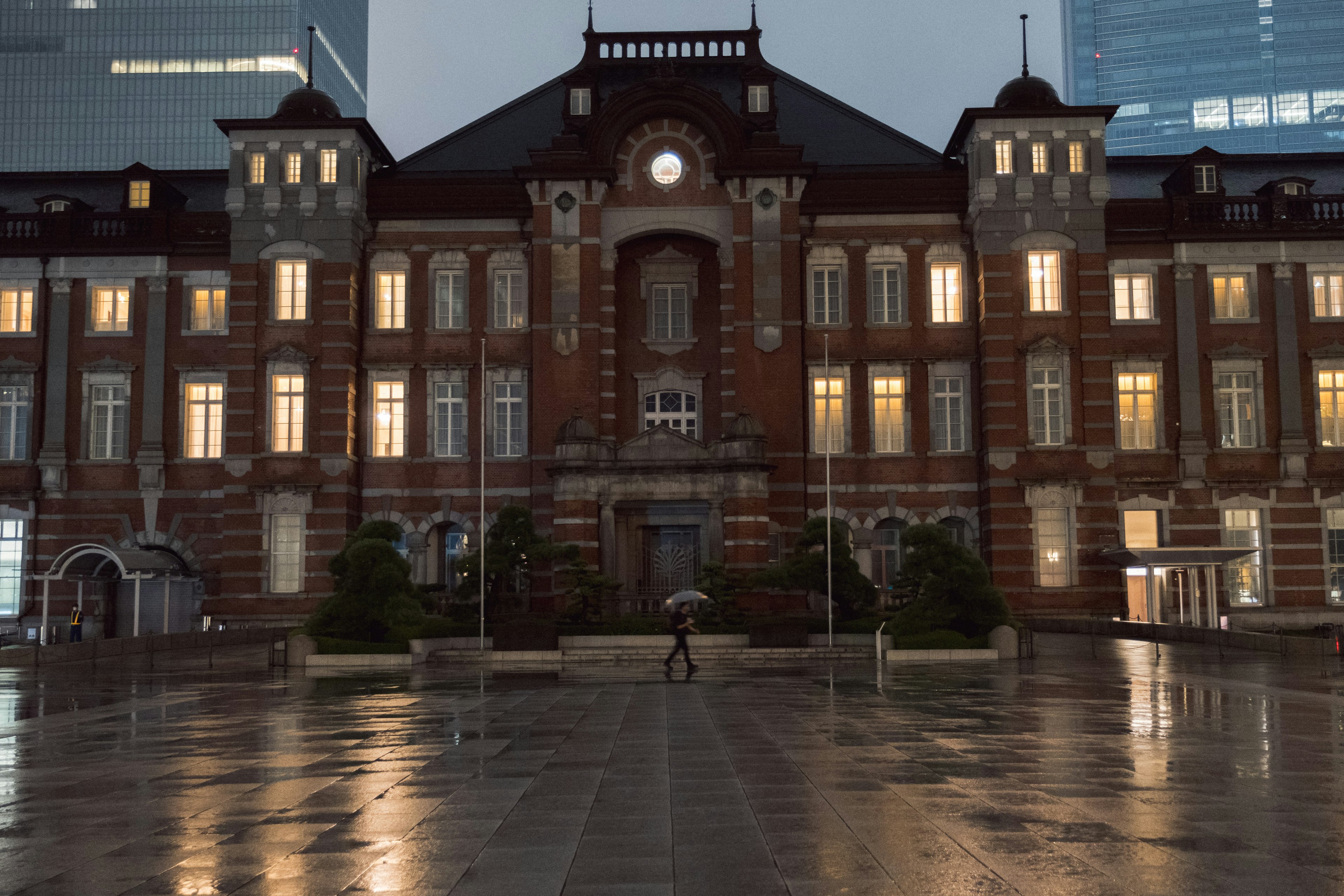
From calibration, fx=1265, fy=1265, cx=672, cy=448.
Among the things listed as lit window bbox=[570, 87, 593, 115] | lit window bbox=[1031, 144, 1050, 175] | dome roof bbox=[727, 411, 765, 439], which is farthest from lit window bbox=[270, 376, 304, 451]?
lit window bbox=[1031, 144, 1050, 175]

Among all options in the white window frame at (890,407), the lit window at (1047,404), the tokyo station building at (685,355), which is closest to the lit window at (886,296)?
the tokyo station building at (685,355)

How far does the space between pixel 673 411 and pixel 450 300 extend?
28.9 feet

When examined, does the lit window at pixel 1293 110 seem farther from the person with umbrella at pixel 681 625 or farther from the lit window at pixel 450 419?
the person with umbrella at pixel 681 625

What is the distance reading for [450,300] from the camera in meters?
44.8

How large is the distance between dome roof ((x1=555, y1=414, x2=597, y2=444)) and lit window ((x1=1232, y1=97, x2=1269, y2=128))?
146222mm

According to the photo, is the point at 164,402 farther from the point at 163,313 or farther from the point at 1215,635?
the point at 1215,635

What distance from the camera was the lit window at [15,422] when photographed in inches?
1759

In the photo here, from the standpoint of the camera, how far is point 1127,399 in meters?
44.0

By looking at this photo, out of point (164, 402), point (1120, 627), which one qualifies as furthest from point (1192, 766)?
point (164, 402)

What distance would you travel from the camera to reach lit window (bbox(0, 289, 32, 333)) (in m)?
45.3

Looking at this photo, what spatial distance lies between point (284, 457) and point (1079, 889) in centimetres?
3867

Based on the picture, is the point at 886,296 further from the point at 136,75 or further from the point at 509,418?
the point at 136,75

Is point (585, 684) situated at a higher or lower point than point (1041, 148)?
lower

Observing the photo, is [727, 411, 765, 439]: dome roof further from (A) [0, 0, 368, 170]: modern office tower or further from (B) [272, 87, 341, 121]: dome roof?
(A) [0, 0, 368, 170]: modern office tower
